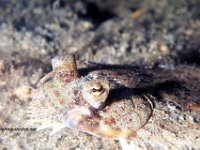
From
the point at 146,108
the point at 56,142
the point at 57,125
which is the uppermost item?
the point at 146,108

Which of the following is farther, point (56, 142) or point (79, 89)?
point (56, 142)

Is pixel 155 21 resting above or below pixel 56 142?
above

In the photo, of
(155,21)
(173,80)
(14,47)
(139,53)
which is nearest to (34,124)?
(173,80)

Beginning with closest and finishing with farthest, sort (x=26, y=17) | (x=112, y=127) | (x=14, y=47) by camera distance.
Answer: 1. (x=112, y=127)
2. (x=14, y=47)
3. (x=26, y=17)

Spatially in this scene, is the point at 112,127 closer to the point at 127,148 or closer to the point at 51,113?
the point at 127,148

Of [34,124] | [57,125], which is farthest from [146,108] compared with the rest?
[34,124]

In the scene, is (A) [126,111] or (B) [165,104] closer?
(A) [126,111]

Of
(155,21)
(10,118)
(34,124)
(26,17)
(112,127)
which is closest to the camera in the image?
(112,127)
